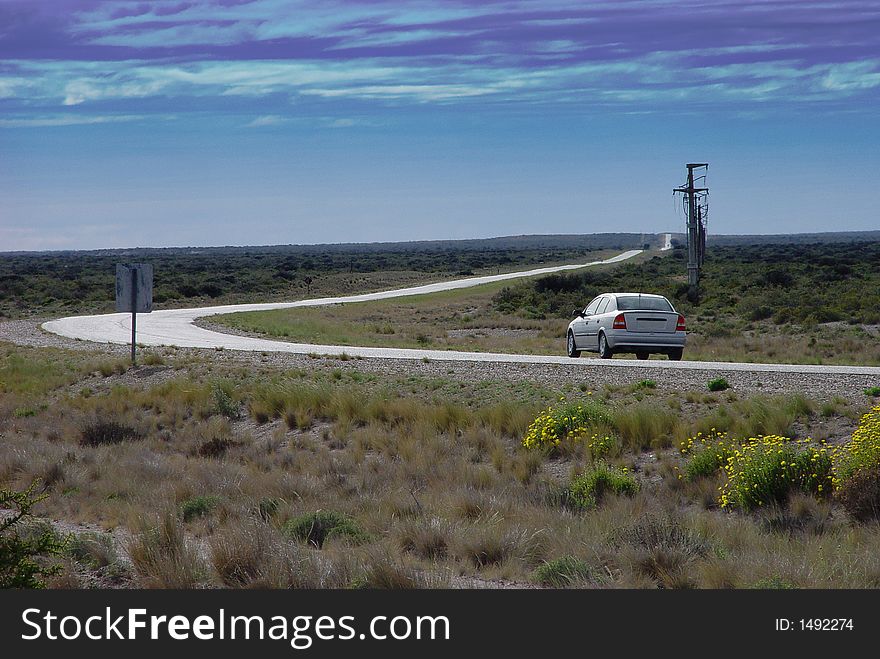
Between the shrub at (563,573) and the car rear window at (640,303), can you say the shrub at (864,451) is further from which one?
the car rear window at (640,303)

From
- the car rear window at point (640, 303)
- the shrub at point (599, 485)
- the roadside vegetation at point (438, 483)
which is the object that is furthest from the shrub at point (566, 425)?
the car rear window at point (640, 303)

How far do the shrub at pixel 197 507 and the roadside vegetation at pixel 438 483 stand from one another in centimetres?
2

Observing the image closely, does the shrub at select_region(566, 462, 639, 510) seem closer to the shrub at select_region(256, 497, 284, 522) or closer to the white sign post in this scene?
the shrub at select_region(256, 497, 284, 522)

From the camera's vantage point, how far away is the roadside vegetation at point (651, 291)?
3050 centimetres

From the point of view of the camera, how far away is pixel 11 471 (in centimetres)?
Result: 1305

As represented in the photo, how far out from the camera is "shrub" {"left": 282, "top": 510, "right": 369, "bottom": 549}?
9148 mm

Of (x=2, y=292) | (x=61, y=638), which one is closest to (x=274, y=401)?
(x=61, y=638)

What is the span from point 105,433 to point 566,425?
26.1ft

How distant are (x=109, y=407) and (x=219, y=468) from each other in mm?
7148

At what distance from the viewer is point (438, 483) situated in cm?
1239

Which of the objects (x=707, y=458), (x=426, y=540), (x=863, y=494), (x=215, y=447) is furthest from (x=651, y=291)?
(x=426, y=540)

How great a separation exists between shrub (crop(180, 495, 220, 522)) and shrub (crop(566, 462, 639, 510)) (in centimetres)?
392

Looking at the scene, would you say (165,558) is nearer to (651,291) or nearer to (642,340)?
(642,340)

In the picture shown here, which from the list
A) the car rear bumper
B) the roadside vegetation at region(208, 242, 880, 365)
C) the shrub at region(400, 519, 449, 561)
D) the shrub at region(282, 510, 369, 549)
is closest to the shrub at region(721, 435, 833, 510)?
the shrub at region(400, 519, 449, 561)
